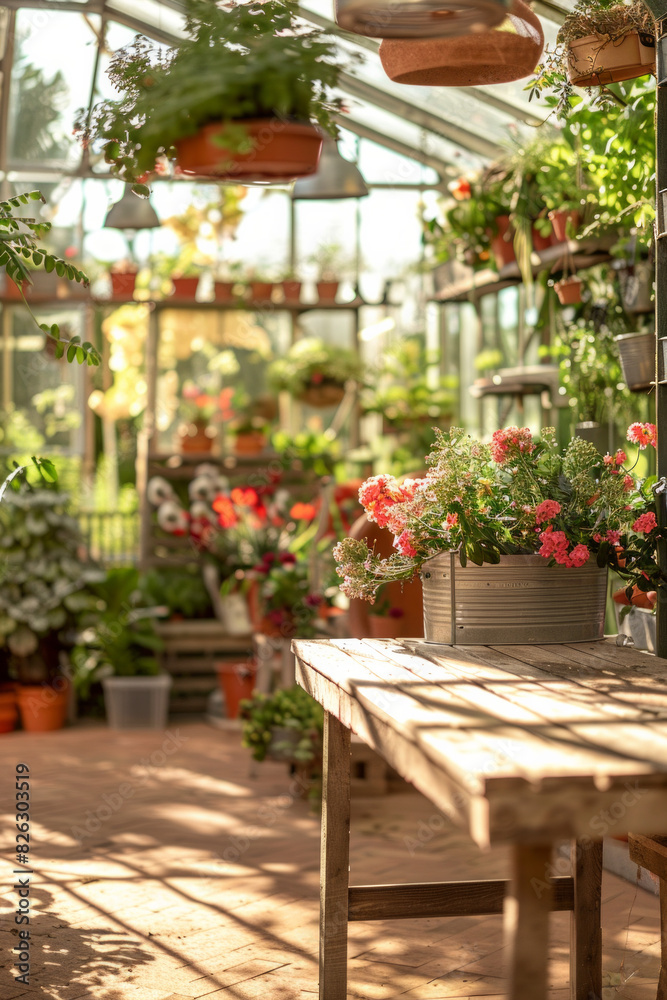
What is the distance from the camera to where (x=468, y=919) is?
10.8ft

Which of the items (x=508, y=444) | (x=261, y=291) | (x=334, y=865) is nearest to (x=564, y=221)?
(x=508, y=444)

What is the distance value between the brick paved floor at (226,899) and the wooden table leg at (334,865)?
1.03ft

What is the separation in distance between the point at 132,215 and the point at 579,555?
12.8 ft

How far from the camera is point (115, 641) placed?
622 centimetres

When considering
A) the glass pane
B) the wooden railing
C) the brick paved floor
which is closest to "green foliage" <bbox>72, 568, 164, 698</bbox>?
the wooden railing

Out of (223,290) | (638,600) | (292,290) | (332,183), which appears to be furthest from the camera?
(292,290)

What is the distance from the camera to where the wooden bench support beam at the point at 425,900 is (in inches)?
95.5

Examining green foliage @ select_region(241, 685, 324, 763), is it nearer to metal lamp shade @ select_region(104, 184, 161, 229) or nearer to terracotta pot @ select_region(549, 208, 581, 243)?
terracotta pot @ select_region(549, 208, 581, 243)

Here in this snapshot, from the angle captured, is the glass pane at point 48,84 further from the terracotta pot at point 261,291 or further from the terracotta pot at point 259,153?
the terracotta pot at point 259,153

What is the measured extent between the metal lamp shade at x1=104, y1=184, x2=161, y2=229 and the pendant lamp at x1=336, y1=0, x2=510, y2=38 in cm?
347

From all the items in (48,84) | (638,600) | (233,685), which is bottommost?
(233,685)

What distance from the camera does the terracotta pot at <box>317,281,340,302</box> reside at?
→ 296 inches

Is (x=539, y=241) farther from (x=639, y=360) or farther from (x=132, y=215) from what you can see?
(x=132, y=215)

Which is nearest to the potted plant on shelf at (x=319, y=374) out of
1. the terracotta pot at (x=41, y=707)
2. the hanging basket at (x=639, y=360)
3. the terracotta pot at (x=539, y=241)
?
the terracotta pot at (x=539, y=241)
